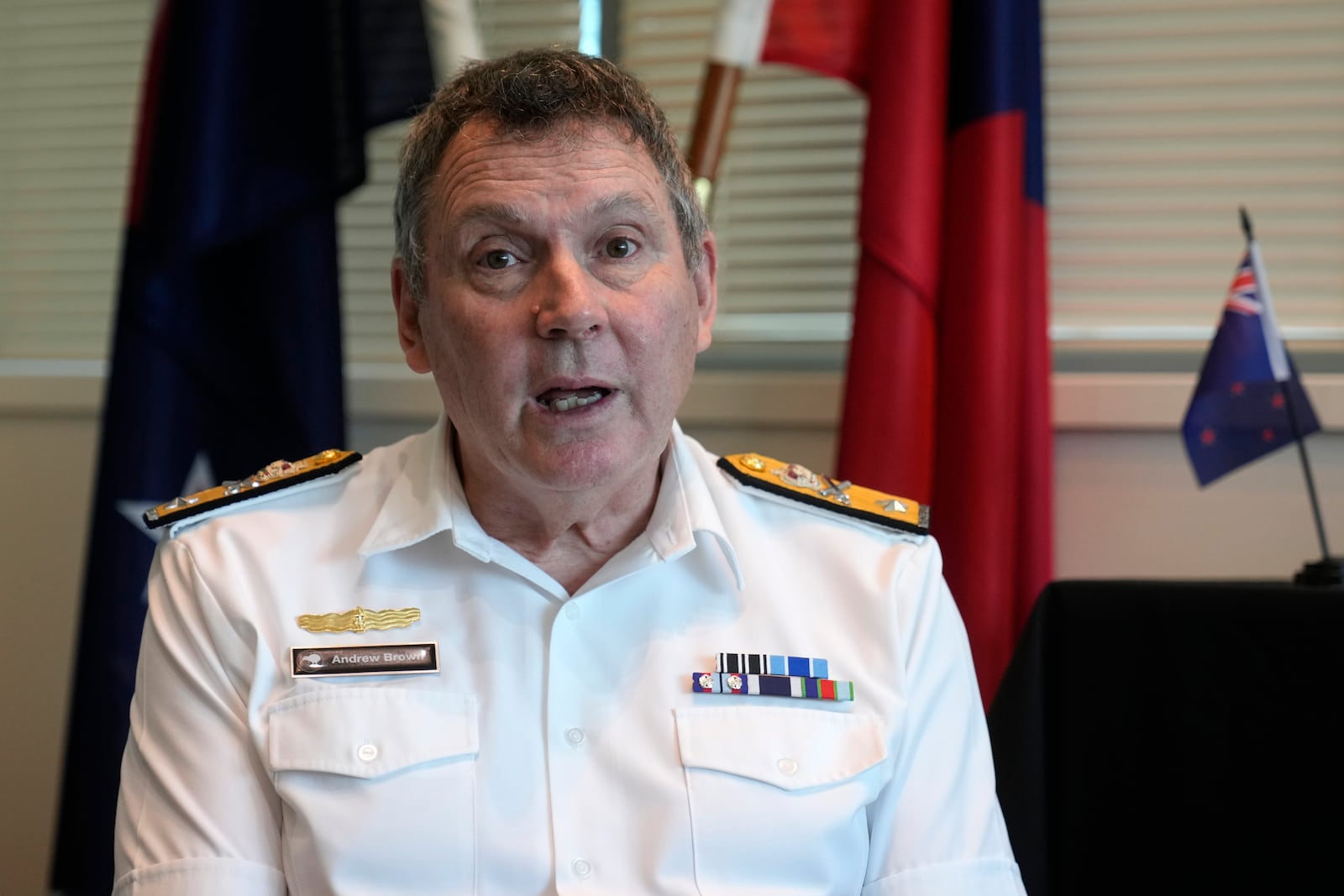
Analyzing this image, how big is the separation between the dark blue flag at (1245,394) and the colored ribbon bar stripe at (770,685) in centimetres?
78

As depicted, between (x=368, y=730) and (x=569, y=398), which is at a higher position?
(x=569, y=398)

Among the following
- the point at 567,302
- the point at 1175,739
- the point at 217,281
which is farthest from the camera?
the point at 217,281

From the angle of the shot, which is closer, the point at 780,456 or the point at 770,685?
the point at 770,685

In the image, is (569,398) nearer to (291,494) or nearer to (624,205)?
(624,205)

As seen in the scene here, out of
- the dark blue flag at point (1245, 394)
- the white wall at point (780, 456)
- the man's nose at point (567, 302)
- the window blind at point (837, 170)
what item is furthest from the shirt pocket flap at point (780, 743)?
the window blind at point (837, 170)

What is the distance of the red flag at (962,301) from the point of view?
190cm

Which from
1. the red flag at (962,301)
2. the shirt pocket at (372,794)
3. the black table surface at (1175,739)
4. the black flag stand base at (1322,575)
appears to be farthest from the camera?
the red flag at (962,301)

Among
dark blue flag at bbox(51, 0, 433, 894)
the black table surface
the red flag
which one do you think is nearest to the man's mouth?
the black table surface

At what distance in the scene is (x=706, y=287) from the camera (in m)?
1.38

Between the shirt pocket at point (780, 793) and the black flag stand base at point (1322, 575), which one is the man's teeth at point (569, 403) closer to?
the shirt pocket at point (780, 793)

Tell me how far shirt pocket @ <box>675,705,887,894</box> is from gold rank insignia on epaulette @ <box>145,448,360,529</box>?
0.50 meters

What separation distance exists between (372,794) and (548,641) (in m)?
0.22

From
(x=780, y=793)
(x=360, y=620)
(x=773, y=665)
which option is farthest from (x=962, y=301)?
(x=360, y=620)

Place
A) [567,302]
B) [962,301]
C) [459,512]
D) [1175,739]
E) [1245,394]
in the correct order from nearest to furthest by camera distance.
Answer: [567,302]
[459,512]
[1175,739]
[1245,394]
[962,301]
